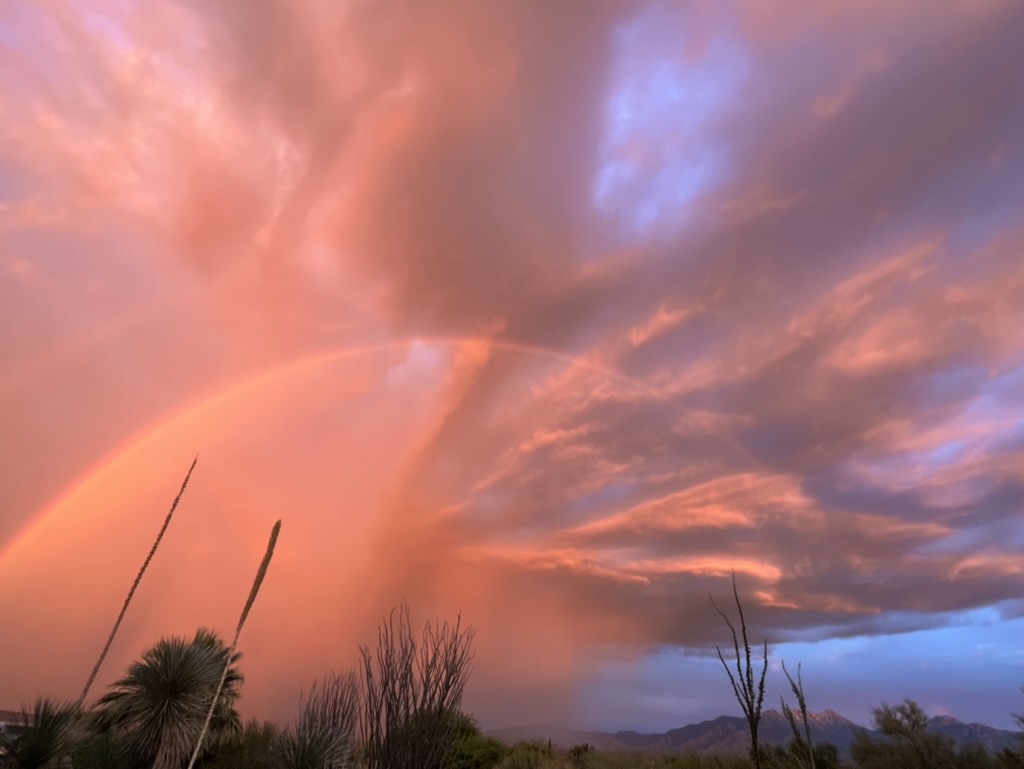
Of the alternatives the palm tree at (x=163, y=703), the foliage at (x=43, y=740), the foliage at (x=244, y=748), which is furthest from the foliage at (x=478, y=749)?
the foliage at (x=43, y=740)

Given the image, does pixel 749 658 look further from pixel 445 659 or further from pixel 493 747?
pixel 493 747

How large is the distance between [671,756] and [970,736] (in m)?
13.5

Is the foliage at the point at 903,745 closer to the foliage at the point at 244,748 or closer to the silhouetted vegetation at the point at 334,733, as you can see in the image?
the silhouetted vegetation at the point at 334,733

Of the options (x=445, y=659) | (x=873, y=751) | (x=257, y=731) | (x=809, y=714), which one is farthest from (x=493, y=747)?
(x=809, y=714)

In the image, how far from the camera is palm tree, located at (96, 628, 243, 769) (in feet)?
58.2

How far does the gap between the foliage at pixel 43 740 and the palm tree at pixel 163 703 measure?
3.13m

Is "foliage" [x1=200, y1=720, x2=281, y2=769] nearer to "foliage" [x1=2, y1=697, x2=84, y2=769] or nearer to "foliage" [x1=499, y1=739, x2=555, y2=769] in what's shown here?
"foliage" [x1=2, y1=697, x2=84, y2=769]

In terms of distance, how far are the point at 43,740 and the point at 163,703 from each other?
14.2 feet

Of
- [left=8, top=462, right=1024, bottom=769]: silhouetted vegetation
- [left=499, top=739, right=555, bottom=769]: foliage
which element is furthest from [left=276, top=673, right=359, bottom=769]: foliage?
[left=499, top=739, right=555, bottom=769]: foliage

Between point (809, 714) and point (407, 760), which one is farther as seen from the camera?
point (407, 760)

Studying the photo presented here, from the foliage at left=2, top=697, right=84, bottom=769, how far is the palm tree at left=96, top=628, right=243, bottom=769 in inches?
123

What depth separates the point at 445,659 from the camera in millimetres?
8258

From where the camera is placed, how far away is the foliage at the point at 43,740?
13.9m

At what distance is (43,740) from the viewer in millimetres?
13969
